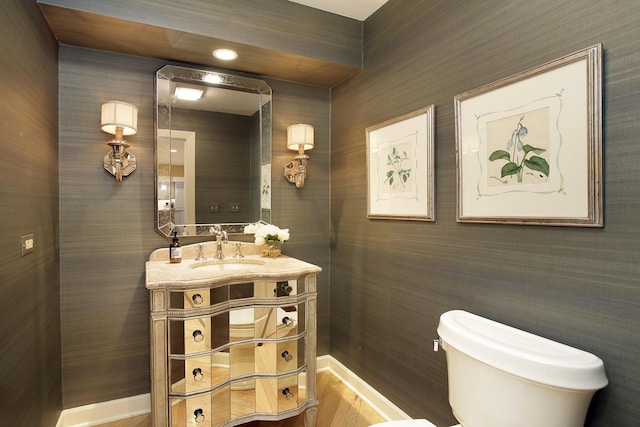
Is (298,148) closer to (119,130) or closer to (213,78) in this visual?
(213,78)

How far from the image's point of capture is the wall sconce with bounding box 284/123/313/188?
97.6 inches

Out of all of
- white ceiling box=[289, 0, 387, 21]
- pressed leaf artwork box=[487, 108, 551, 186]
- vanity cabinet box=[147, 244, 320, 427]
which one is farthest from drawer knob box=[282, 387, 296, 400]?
white ceiling box=[289, 0, 387, 21]

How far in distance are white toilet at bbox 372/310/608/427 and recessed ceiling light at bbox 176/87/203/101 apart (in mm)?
1997

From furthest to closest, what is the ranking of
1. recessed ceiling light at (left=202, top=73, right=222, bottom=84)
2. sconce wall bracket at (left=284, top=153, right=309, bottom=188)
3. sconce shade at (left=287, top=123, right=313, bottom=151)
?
1. sconce wall bracket at (left=284, top=153, right=309, bottom=188)
2. sconce shade at (left=287, top=123, right=313, bottom=151)
3. recessed ceiling light at (left=202, top=73, right=222, bottom=84)

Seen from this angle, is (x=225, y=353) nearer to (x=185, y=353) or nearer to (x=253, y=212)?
(x=185, y=353)

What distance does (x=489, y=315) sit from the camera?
1541mm

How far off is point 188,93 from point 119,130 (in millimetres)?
504

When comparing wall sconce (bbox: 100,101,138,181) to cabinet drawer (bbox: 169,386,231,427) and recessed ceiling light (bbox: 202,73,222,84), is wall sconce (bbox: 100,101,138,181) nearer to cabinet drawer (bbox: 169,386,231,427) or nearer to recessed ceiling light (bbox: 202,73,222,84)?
recessed ceiling light (bbox: 202,73,222,84)

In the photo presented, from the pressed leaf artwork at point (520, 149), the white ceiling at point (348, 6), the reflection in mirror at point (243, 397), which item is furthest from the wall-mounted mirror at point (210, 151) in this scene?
the pressed leaf artwork at point (520, 149)

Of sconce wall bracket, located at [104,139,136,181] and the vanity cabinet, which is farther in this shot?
sconce wall bracket, located at [104,139,136,181]

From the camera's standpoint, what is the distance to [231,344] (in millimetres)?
1837

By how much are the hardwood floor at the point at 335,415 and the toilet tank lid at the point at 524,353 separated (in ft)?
3.59

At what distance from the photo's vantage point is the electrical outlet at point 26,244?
1479 millimetres

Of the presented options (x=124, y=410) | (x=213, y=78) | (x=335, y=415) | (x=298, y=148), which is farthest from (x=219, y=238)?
(x=335, y=415)
